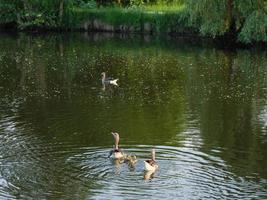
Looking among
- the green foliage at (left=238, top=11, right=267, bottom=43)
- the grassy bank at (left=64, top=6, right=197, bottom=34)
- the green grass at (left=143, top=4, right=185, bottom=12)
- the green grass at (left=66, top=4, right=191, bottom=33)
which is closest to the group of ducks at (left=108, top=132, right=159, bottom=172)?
the green foliage at (left=238, top=11, right=267, bottom=43)

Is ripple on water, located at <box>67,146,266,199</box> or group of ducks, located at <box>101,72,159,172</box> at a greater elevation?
group of ducks, located at <box>101,72,159,172</box>

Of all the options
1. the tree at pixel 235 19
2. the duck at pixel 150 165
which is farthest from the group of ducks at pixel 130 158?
the tree at pixel 235 19

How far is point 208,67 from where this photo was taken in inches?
1513

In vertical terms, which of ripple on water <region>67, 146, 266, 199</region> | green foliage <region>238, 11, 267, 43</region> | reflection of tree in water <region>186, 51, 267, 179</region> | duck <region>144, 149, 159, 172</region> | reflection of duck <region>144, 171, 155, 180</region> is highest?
green foliage <region>238, 11, 267, 43</region>

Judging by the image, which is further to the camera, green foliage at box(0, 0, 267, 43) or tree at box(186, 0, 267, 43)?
green foliage at box(0, 0, 267, 43)

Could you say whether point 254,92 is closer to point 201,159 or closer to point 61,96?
point 61,96

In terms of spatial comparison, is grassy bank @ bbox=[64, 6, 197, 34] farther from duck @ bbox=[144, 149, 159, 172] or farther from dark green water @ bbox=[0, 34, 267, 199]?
duck @ bbox=[144, 149, 159, 172]

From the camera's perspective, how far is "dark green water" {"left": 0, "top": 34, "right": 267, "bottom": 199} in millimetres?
16875

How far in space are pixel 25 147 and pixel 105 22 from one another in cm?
4014

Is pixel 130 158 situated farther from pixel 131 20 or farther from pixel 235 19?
pixel 131 20

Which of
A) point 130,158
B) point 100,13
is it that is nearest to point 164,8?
point 100,13

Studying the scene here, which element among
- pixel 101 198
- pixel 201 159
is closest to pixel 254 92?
pixel 201 159

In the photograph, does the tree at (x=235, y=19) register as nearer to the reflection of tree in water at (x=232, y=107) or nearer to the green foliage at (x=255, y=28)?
the green foliage at (x=255, y=28)

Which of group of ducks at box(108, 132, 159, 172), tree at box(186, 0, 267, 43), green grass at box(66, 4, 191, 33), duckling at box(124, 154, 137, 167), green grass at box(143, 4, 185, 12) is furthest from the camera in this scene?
green grass at box(143, 4, 185, 12)
